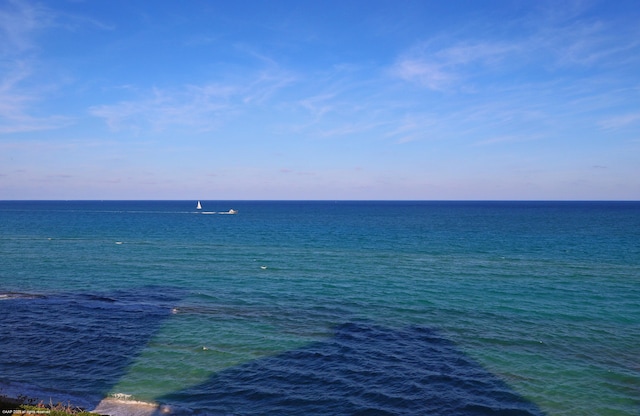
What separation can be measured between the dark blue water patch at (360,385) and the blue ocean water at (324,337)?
8 cm

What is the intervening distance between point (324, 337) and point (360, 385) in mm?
6041

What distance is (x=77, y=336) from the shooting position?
24828 millimetres

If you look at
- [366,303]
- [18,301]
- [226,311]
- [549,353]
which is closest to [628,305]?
[549,353]

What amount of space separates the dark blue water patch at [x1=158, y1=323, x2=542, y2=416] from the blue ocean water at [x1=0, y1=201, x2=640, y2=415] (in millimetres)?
82

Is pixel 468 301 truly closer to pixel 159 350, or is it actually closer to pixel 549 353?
pixel 549 353

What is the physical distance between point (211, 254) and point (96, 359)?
36927 mm

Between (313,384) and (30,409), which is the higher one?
(30,409)

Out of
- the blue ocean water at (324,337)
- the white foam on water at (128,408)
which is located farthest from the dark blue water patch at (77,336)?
the white foam on water at (128,408)

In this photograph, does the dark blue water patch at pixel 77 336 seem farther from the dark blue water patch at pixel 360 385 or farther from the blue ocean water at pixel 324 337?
the dark blue water patch at pixel 360 385

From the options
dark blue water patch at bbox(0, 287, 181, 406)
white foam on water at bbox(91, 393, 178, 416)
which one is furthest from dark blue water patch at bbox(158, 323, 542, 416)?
dark blue water patch at bbox(0, 287, 181, 406)

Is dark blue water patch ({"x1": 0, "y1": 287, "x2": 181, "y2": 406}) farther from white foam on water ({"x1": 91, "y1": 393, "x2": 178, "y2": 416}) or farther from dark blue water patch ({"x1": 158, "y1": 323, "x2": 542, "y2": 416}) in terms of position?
dark blue water patch ({"x1": 158, "y1": 323, "x2": 542, "y2": 416})

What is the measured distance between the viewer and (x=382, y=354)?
22.5 m

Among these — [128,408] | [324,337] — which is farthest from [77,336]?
[324,337]

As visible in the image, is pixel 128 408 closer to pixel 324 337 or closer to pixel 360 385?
pixel 360 385
